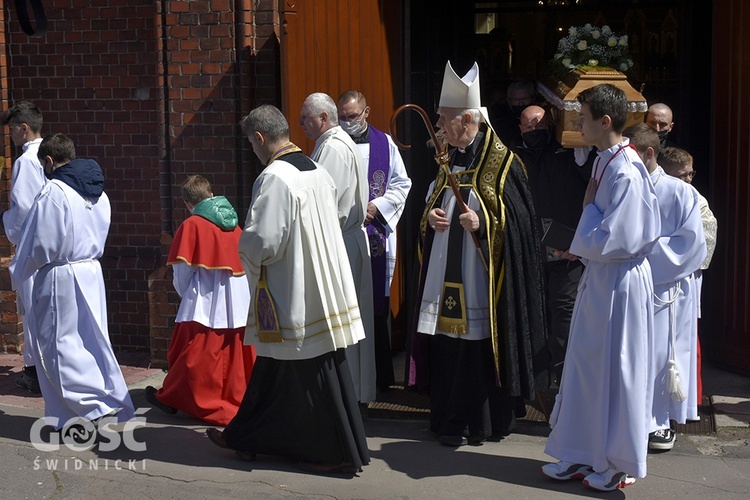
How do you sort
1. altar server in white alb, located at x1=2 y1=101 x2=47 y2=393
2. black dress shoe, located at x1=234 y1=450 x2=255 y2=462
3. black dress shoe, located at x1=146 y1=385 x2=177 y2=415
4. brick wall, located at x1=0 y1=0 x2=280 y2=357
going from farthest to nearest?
brick wall, located at x1=0 y1=0 x2=280 y2=357 → altar server in white alb, located at x1=2 y1=101 x2=47 y2=393 → black dress shoe, located at x1=146 y1=385 x2=177 y2=415 → black dress shoe, located at x1=234 y1=450 x2=255 y2=462

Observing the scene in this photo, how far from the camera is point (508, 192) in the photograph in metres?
6.19

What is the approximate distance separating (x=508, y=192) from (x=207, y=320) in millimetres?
2137

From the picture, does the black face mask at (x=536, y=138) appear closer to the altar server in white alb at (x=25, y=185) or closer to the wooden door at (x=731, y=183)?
the wooden door at (x=731, y=183)

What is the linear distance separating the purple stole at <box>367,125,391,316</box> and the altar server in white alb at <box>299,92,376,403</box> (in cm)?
28

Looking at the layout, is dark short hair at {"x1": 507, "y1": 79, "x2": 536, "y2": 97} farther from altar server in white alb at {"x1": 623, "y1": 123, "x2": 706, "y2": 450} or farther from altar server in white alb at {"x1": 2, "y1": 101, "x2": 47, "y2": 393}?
altar server in white alb at {"x1": 2, "y1": 101, "x2": 47, "y2": 393}

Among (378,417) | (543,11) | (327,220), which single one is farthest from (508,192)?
(543,11)

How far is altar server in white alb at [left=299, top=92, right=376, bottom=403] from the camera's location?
6.62m

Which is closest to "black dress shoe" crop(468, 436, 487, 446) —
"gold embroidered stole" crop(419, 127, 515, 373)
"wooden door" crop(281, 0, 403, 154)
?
"gold embroidered stole" crop(419, 127, 515, 373)

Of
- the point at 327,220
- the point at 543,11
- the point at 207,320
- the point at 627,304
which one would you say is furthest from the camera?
the point at 543,11

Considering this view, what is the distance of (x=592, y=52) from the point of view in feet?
25.2

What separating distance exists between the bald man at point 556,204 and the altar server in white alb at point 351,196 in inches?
47.4

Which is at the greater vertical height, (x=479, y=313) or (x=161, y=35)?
(x=161, y=35)

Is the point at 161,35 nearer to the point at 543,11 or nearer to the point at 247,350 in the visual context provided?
the point at 247,350

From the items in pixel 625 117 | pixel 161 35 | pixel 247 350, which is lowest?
pixel 247 350
